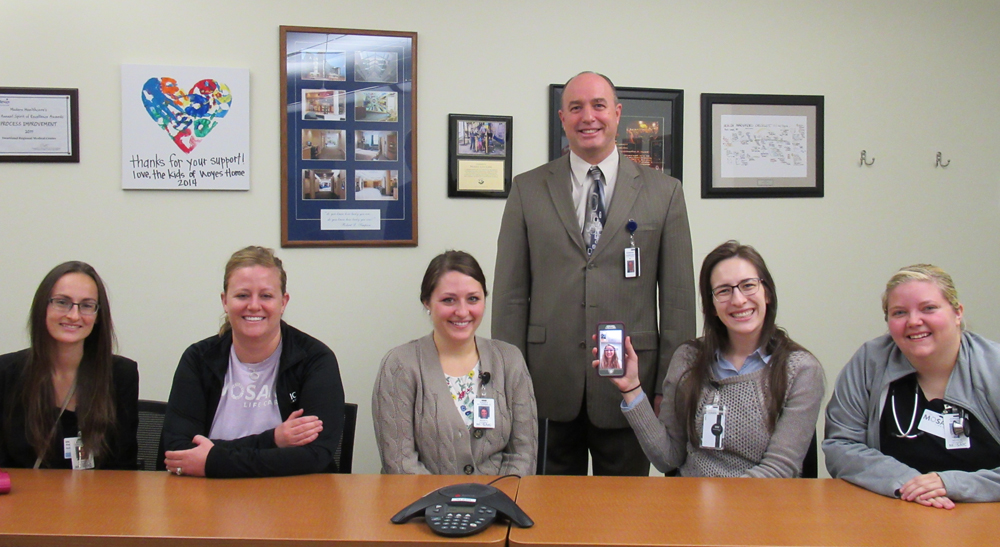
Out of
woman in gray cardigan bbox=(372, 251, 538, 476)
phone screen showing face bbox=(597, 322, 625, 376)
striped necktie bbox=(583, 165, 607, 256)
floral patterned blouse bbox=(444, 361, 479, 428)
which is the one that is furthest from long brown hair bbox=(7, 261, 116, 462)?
striped necktie bbox=(583, 165, 607, 256)

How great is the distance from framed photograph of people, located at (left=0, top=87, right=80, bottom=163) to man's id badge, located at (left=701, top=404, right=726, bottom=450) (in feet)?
8.92

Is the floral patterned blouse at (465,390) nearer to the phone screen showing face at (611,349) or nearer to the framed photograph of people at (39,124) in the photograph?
the phone screen showing face at (611,349)

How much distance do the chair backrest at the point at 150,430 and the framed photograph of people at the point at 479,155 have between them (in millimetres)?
1528

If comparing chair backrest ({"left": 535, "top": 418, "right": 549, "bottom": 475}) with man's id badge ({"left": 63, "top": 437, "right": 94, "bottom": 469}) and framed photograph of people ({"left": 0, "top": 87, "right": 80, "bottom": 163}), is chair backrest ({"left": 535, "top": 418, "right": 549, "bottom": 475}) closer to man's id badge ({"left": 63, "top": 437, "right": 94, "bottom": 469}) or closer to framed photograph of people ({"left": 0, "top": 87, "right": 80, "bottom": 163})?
man's id badge ({"left": 63, "top": 437, "right": 94, "bottom": 469})

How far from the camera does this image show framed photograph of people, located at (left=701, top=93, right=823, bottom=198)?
347cm

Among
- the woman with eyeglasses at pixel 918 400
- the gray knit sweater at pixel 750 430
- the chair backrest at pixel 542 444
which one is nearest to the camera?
the woman with eyeglasses at pixel 918 400

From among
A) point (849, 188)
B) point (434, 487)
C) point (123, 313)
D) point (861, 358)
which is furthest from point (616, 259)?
point (123, 313)

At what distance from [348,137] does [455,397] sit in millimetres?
1499

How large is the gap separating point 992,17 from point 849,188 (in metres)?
1.11

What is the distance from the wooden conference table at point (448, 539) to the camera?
143 centimetres

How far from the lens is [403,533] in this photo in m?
1.46

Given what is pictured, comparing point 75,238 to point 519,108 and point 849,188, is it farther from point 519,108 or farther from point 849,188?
point 849,188

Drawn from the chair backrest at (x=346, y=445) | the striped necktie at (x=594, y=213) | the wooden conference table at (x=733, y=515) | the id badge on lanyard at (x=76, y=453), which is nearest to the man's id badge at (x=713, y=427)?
the wooden conference table at (x=733, y=515)

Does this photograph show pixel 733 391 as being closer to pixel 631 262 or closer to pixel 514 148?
pixel 631 262
